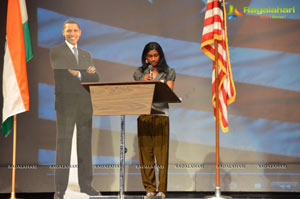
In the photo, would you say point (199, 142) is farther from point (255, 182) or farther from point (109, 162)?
point (109, 162)

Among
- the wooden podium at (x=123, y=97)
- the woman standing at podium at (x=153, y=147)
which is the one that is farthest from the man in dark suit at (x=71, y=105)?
the wooden podium at (x=123, y=97)

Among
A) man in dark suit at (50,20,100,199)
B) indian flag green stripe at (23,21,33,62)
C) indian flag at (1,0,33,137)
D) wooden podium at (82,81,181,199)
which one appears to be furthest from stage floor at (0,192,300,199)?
wooden podium at (82,81,181,199)

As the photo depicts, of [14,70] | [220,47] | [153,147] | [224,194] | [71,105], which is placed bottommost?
[224,194]

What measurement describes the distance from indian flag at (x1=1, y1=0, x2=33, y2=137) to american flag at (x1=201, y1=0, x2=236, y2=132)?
212 cm

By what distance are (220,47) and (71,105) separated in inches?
84.7

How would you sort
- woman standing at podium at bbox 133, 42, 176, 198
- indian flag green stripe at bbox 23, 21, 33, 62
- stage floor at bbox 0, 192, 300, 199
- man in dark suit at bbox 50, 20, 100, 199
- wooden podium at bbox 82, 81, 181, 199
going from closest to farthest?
wooden podium at bbox 82, 81, 181, 199 → woman standing at podium at bbox 133, 42, 176, 198 → indian flag green stripe at bbox 23, 21, 33, 62 → stage floor at bbox 0, 192, 300, 199 → man in dark suit at bbox 50, 20, 100, 199

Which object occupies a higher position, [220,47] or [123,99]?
[220,47]

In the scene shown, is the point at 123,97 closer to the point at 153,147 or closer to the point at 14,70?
the point at 153,147

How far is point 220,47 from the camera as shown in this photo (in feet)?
13.1

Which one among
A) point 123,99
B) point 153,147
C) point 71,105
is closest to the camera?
point 123,99

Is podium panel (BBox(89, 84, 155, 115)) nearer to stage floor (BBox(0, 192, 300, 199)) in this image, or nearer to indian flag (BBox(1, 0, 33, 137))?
indian flag (BBox(1, 0, 33, 137))

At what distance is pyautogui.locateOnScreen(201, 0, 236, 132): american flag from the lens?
13.0 feet

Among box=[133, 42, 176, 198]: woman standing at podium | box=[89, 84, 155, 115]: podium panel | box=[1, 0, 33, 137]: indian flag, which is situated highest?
box=[1, 0, 33, 137]: indian flag

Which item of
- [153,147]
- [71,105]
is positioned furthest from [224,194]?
[71,105]
